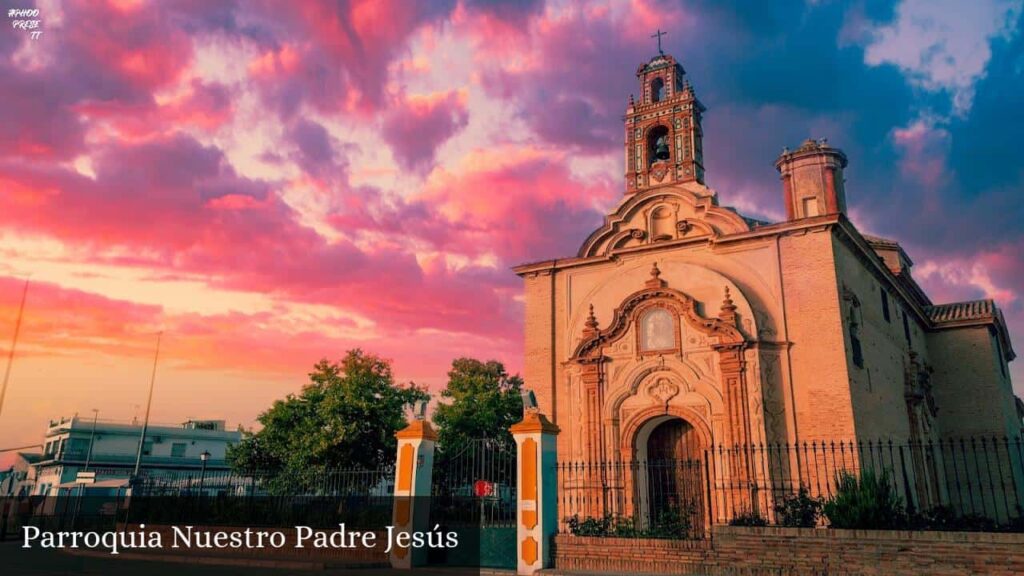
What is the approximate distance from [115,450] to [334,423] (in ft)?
111

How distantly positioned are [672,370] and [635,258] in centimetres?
375

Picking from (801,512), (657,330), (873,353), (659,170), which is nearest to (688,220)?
(659,170)

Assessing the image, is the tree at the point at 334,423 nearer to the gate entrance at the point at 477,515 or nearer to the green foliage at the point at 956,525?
the gate entrance at the point at 477,515

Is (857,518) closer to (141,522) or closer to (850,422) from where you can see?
(850,422)

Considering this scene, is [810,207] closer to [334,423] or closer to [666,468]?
[666,468]

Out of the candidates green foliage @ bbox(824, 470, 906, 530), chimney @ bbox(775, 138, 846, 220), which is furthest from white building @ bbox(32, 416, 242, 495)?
green foliage @ bbox(824, 470, 906, 530)

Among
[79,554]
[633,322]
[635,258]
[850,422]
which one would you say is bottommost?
[79,554]

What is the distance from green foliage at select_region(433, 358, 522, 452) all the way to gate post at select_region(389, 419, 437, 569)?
20241mm

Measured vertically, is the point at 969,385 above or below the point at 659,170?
below

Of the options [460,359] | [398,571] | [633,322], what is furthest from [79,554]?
[460,359]

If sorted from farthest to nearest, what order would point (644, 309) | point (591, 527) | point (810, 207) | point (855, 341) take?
point (810, 207), point (644, 309), point (855, 341), point (591, 527)

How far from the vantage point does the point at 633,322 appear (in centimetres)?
2102

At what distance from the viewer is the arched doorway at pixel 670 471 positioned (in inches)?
760

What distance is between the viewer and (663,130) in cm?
2367
